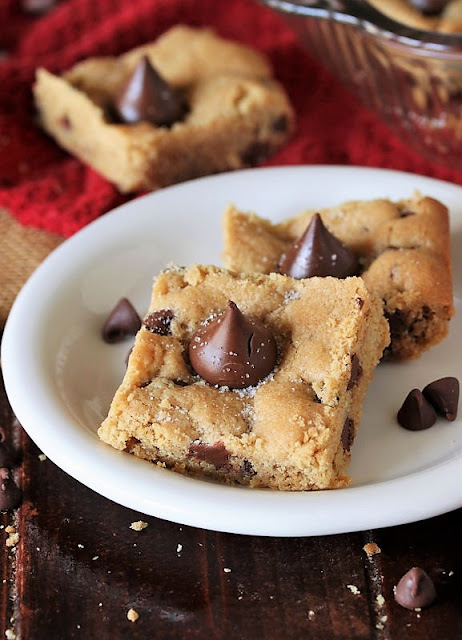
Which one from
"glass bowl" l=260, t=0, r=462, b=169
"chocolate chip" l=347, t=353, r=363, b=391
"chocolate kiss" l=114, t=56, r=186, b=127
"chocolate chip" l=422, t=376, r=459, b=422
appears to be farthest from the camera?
"chocolate kiss" l=114, t=56, r=186, b=127

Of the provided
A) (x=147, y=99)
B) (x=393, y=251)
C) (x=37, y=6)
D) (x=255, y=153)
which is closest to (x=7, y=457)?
(x=393, y=251)

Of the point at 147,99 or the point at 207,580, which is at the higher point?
the point at 147,99

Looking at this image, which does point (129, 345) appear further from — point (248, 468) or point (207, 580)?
point (207, 580)

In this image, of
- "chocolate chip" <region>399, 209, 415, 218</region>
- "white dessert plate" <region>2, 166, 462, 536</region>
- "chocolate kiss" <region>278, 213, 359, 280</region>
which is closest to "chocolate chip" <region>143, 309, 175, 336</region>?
"white dessert plate" <region>2, 166, 462, 536</region>

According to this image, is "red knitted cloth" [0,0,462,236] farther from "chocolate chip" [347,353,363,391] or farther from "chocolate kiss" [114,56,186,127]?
"chocolate chip" [347,353,363,391]

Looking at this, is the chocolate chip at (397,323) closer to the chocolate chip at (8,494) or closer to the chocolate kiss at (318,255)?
the chocolate kiss at (318,255)

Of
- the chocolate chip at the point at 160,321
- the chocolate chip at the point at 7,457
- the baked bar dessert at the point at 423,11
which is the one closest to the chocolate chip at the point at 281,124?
the baked bar dessert at the point at 423,11
